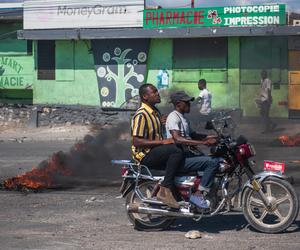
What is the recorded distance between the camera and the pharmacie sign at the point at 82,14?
24422 millimetres

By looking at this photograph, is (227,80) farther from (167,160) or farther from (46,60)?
(167,160)

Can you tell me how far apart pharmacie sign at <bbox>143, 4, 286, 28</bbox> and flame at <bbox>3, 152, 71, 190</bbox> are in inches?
429

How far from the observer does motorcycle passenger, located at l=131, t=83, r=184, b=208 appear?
782 centimetres

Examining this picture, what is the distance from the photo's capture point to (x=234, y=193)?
7.85 meters

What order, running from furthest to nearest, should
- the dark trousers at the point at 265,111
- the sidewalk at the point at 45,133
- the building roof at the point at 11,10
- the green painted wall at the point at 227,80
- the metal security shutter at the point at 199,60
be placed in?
1. the building roof at the point at 11,10
2. the metal security shutter at the point at 199,60
3. the green painted wall at the point at 227,80
4. the sidewalk at the point at 45,133
5. the dark trousers at the point at 265,111

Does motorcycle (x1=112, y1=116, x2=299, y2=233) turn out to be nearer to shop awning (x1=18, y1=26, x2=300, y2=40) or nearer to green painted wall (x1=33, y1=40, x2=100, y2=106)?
shop awning (x1=18, y1=26, x2=300, y2=40)

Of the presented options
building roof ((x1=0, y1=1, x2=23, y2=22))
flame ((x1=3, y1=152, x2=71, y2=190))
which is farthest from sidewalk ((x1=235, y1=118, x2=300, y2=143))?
building roof ((x1=0, y1=1, x2=23, y2=22))

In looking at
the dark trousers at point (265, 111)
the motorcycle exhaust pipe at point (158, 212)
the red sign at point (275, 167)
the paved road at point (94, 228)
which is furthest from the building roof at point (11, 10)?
the red sign at point (275, 167)

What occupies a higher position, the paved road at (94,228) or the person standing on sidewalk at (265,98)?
the person standing on sidewalk at (265,98)

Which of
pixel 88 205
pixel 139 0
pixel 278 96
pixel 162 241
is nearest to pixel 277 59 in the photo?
pixel 278 96

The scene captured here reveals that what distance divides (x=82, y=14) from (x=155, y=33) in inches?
130

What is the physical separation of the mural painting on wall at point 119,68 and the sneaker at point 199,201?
56.1 ft

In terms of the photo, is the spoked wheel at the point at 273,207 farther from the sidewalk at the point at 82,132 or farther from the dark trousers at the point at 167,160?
the sidewalk at the point at 82,132

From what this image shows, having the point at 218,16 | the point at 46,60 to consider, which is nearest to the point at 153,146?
the point at 218,16
